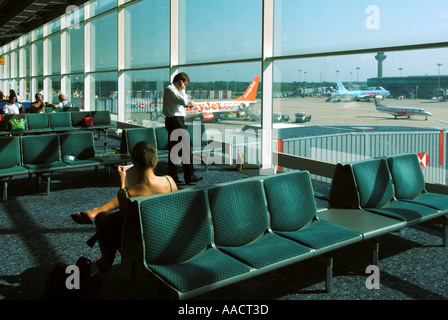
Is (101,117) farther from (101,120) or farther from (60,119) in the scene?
(60,119)

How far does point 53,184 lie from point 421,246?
4961 mm

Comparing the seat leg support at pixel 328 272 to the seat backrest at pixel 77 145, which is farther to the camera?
the seat backrest at pixel 77 145

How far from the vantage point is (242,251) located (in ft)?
8.72

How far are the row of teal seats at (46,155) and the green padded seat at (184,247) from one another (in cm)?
360

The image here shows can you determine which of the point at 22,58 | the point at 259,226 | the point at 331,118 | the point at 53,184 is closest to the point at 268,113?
the point at 53,184

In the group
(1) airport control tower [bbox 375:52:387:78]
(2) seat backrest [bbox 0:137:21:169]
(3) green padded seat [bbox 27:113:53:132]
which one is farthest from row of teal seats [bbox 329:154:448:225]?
(3) green padded seat [bbox 27:113:53:132]

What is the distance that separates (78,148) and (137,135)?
940mm

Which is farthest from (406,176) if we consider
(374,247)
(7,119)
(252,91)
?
(7,119)

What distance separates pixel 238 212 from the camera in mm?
2836

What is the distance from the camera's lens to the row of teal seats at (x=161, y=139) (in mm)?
6750

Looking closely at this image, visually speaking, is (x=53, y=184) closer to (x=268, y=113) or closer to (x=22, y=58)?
(x=268, y=113)

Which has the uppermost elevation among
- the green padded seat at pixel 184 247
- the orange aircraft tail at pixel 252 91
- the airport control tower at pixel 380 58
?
the airport control tower at pixel 380 58

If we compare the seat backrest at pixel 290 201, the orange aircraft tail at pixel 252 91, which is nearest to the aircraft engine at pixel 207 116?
the orange aircraft tail at pixel 252 91
